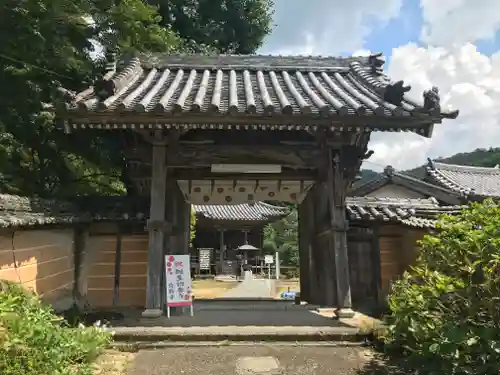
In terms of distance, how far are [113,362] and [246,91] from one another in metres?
5.33

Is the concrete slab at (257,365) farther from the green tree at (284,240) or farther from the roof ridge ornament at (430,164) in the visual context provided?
the green tree at (284,240)

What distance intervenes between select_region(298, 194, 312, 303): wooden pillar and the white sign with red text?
3287mm

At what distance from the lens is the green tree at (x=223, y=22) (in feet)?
58.7

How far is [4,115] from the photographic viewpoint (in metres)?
8.84

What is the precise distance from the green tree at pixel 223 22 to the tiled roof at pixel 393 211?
36.2 ft

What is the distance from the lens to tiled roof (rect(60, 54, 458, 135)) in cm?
647

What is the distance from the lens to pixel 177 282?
7.08 meters

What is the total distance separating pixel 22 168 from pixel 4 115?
1.26m

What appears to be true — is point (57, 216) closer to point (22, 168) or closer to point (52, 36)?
point (22, 168)

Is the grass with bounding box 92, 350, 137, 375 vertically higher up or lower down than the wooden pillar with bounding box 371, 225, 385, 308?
lower down

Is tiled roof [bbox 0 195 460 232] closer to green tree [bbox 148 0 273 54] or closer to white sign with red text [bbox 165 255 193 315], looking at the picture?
white sign with red text [bbox 165 255 193 315]

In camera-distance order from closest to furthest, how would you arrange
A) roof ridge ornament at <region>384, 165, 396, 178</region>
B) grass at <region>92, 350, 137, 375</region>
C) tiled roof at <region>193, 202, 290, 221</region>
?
1. grass at <region>92, 350, 137, 375</region>
2. roof ridge ornament at <region>384, 165, 396, 178</region>
3. tiled roof at <region>193, 202, 290, 221</region>

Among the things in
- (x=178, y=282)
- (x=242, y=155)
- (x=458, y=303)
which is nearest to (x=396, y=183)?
(x=242, y=155)

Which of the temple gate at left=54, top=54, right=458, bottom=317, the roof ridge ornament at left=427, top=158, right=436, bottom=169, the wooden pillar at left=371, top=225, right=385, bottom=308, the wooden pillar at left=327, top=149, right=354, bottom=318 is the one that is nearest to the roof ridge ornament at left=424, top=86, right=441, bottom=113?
the temple gate at left=54, top=54, right=458, bottom=317
